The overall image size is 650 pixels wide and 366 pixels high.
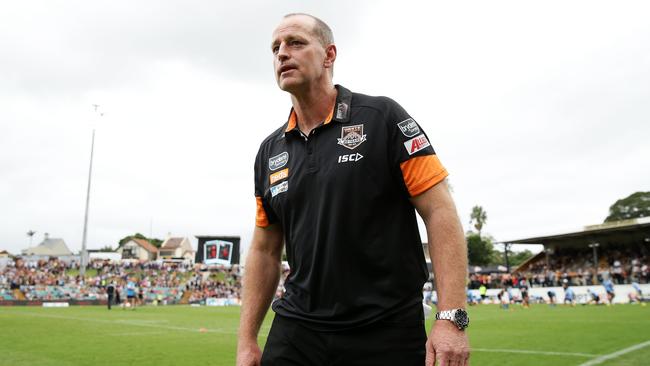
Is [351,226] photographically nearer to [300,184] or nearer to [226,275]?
[300,184]

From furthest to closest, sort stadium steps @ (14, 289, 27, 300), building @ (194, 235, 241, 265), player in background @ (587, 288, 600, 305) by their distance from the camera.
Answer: building @ (194, 235, 241, 265) < stadium steps @ (14, 289, 27, 300) < player in background @ (587, 288, 600, 305)

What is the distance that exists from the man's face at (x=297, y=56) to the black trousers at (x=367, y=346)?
50.7 inches

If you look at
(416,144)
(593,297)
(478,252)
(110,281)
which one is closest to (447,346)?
(416,144)

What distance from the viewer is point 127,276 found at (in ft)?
188

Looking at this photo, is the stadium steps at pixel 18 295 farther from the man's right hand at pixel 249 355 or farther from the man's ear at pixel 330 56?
the man's ear at pixel 330 56

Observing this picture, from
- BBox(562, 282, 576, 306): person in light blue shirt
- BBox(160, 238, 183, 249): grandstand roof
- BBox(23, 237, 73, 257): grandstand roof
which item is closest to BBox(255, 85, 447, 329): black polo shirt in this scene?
BBox(562, 282, 576, 306): person in light blue shirt

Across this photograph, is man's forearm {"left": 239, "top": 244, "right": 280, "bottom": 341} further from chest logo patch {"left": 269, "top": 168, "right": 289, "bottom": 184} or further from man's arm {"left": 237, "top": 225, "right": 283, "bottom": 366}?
chest logo patch {"left": 269, "top": 168, "right": 289, "bottom": 184}

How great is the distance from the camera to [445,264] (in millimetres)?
2414

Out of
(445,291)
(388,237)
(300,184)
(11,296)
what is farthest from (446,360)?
(11,296)

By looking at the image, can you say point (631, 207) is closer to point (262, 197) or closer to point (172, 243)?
point (172, 243)

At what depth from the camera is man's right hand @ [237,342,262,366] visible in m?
3.00

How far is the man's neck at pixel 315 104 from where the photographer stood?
296 cm

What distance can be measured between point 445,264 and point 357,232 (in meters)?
0.44

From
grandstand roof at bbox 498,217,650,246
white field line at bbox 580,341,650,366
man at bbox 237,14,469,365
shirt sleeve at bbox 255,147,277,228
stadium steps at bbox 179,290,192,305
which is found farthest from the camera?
stadium steps at bbox 179,290,192,305
